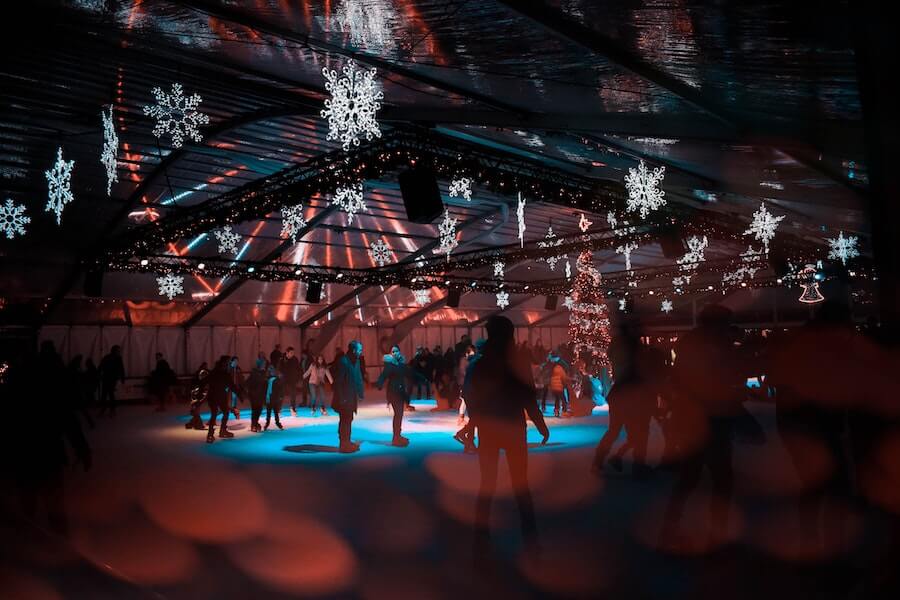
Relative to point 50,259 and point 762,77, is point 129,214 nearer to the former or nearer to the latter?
point 50,259

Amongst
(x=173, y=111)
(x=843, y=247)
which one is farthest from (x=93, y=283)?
(x=843, y=247)

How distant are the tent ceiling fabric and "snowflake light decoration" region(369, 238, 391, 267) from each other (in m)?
4.18

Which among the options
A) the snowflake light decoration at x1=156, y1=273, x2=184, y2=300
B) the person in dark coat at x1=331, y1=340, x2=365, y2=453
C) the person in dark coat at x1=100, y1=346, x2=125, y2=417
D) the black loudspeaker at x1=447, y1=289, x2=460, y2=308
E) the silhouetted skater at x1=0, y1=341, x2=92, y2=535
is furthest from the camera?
the black loudspeaker at x1=447, y1=289, x2=460, y2=308

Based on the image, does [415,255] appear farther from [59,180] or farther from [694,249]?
[59,180]

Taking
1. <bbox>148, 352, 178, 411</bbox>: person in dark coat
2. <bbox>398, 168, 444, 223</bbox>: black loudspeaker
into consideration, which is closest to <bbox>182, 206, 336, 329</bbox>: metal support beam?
<bbox>148, 352, 178, 411</bbox>: person in dark coat

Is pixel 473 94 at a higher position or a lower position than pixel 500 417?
higher

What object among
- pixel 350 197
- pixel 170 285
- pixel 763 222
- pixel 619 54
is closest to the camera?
pixel 619 54

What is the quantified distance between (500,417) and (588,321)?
39.7 ft

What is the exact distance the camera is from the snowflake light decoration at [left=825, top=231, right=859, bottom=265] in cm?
1573

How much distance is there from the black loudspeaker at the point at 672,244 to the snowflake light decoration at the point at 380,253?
9051mm

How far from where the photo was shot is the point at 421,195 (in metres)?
9.40

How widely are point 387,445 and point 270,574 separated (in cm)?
627

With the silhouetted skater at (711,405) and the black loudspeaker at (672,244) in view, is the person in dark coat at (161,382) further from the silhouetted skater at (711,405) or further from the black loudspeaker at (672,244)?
the silhouetted skater at (711,405)

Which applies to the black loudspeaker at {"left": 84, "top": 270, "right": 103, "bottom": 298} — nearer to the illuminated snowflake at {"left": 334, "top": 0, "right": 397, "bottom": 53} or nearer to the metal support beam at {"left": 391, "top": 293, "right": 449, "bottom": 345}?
the illuminated snowflake at {"left": 334, "top": 0, "right": 397, "bottom": 53}
